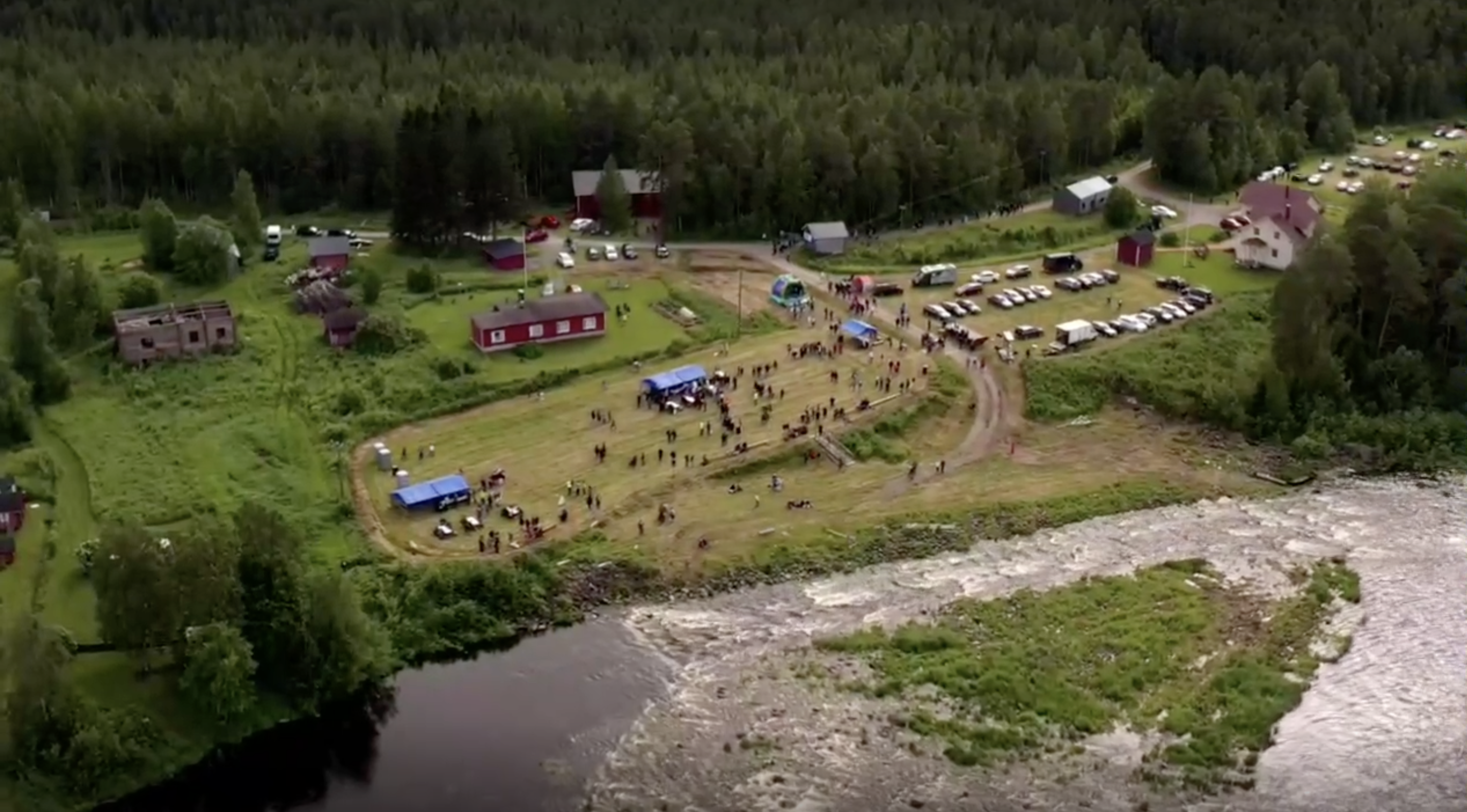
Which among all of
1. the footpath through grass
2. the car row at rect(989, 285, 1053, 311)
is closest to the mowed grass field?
the car row at rect(989, 285, 1053, 311)

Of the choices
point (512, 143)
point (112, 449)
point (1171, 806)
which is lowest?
point (1171, 806)

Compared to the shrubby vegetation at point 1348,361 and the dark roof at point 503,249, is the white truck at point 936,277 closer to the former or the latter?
the shrubby vegetation at point 1348,361

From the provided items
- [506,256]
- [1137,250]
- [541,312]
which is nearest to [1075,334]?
[1137,250]

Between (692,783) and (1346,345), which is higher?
(1346,345)

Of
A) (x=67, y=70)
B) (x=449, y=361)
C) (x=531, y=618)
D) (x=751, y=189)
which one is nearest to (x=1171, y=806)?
(x=531, y=618)

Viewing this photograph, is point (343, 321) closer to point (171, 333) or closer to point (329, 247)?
point (171, 333)

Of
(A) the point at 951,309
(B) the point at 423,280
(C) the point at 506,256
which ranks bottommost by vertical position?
(A) the point at 951,309

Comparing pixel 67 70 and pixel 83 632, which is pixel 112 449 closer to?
pixel 83 632

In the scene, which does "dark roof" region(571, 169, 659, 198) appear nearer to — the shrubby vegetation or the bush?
the bush
